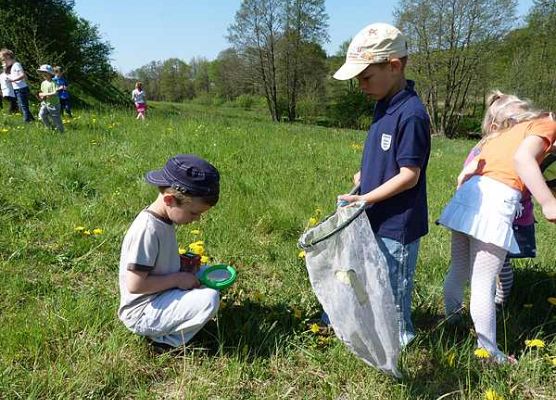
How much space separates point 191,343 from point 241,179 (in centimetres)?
328

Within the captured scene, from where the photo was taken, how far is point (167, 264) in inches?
101

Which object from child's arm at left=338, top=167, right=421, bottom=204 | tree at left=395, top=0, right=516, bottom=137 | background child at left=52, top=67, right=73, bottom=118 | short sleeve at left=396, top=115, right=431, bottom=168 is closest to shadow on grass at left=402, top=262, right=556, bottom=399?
child's arm at left=338, top=167, right=421, bottom=204

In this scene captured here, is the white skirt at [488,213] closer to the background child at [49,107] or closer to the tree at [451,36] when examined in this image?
the background child at [49,107]

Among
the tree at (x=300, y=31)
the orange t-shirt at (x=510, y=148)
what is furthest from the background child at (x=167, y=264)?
the tree at (x=300, y=31)

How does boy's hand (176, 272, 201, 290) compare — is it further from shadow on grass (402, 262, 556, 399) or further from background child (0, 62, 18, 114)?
background child (0, 62, 18, 114)

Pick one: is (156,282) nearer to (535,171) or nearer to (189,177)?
(189,177)

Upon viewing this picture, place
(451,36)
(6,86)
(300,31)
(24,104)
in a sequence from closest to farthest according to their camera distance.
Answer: (24,104) < (6,86) < (451,36) < (300,31)

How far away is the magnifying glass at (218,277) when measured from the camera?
2.62 meters

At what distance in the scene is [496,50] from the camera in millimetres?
32656

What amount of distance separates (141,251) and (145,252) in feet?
0.07

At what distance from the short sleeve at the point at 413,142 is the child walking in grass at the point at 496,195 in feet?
1.62

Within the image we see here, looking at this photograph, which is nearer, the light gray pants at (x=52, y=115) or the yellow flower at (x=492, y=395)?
the yellow flower at (x=492, y=395)

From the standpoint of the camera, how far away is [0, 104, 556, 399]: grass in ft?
7.47

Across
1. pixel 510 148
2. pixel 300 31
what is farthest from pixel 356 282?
pixel 300 31
